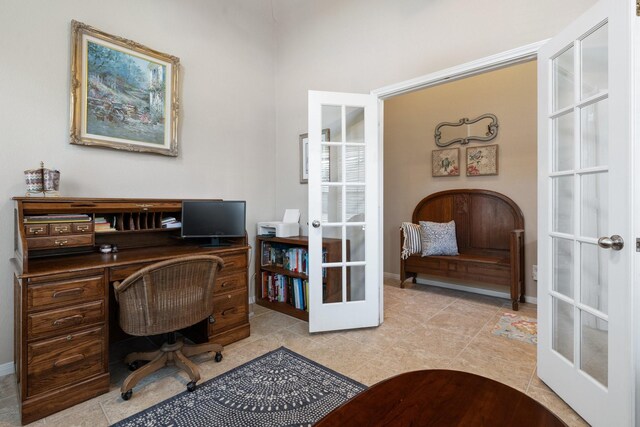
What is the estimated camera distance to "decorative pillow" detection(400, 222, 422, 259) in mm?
3844

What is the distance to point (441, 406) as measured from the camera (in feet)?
3.02

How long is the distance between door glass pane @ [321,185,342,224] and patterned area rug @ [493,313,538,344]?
5.64 feet

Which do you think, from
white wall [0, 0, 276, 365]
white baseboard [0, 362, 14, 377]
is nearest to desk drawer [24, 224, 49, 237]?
white wall [0, 0, 276, 365]

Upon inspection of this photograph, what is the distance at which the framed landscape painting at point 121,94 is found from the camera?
7.09ft

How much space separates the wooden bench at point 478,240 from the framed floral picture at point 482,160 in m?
0.25

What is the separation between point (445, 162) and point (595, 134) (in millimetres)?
2561

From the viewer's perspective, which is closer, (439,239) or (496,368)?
(496,368)

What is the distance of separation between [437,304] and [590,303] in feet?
6.40

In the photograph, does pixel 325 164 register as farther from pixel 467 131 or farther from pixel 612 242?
pixel 467 131

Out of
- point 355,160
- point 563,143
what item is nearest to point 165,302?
point 355,160

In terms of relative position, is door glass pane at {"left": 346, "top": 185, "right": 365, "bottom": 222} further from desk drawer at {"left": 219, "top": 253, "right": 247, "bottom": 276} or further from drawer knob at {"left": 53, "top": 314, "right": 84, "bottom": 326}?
drawer knob at {"left": 53, "top": 314, "right": 84, "bottom": 326}

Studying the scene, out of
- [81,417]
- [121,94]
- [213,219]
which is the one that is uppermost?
[121,94]

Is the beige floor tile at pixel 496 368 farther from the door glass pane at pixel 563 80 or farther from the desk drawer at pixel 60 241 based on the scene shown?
the desk drawer at pixel 60 241

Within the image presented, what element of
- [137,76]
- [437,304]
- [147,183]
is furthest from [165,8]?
[437,304]
